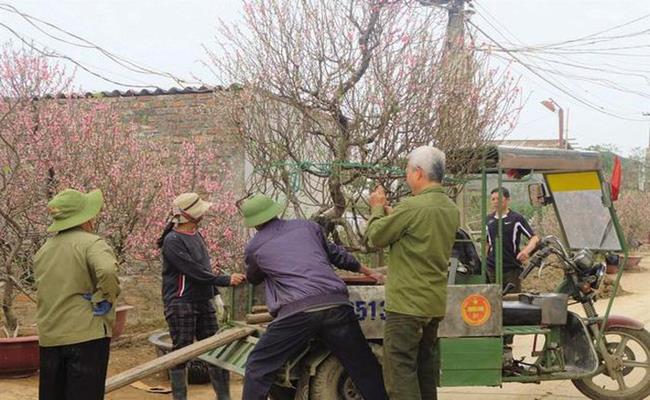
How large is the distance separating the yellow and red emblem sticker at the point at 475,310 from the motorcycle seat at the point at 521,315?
2.00 ft

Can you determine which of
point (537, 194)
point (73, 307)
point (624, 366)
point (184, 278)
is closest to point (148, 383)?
point (184, 278)

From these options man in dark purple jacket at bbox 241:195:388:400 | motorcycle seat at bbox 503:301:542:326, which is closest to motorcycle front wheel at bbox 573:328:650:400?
motorcycle seat at bbox 503:301:542:326

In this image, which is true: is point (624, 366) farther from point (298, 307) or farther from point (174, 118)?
point (174, 118)

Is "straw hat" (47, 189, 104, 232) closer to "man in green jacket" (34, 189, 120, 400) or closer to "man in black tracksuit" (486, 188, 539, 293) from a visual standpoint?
"man in green jacket" (34, 189, 120, 400)

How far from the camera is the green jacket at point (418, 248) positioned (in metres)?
4.91

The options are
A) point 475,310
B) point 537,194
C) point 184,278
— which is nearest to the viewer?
point 475,310

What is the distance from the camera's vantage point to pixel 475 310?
18.4ft

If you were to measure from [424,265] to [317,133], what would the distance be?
9.81 ft

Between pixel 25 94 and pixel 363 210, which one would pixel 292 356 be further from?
pixel 25 94

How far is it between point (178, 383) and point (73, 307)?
5.33ft

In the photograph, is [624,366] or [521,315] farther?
[624,366]

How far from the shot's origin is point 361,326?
218 inches

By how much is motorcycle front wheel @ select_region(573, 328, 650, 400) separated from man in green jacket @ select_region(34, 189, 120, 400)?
12.8 ft

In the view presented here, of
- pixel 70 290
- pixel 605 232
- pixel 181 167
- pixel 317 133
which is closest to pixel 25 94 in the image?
pixel 181 167
